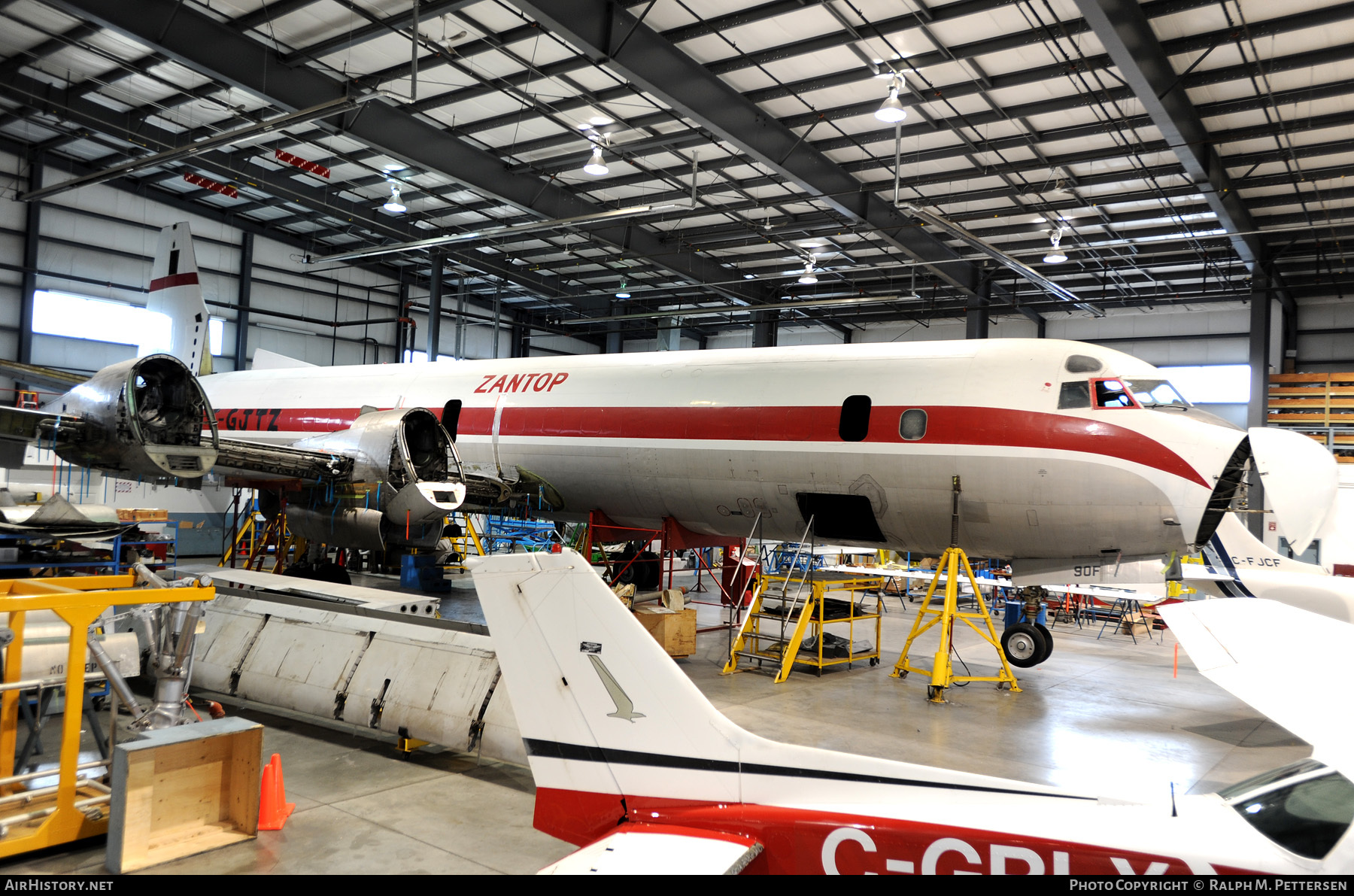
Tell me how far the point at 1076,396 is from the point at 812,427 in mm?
3261

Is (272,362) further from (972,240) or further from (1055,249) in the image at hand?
(1055,249)

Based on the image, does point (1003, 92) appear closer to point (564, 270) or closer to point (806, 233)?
point (806, 233)

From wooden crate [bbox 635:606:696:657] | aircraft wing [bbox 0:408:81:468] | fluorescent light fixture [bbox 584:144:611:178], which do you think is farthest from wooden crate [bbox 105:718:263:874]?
fluorescent light fixture [bbox 584:144:611:178]

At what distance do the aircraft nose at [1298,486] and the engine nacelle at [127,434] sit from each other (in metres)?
12.2

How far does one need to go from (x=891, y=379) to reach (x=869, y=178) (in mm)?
11677

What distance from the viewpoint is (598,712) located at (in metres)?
4.18

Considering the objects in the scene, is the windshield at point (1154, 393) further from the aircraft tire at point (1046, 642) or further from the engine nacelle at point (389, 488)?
the engine nacelle at point (389, 488)

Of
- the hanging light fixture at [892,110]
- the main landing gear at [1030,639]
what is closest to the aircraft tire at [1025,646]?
the main landing gear at [1030,639]

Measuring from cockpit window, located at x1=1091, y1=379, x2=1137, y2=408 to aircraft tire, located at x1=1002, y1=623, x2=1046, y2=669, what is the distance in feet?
11.1

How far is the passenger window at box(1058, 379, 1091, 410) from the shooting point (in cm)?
1020

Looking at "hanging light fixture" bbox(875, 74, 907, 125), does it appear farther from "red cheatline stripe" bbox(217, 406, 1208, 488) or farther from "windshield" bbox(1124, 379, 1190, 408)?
"windshield" bbox(1124, 379, 1190, 408)

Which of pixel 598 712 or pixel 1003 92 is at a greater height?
pixel 1003 92

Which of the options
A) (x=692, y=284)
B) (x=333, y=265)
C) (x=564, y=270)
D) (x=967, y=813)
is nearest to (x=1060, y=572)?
(x=967, y=813)

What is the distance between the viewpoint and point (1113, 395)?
33.2 feet
